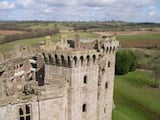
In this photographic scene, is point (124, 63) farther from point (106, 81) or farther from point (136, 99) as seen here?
point (106, 81)

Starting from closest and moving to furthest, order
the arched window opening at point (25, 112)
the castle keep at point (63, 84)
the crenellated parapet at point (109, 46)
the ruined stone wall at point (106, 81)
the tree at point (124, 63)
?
the arched window opening at point (25, 112), the castle keep at point (63, 84), the ruined stone wall at point (106, 81), the crenellated parapet at point (109, 46), the tree at point (124, 63)

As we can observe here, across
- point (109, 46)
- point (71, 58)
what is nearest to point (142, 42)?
point (109, 46)

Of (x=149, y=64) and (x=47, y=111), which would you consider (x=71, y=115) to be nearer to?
(x=47, y=111)

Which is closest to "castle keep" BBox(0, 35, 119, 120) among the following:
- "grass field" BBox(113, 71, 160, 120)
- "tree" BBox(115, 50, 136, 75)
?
"grass field" BBox(113, 71, 160, 120)

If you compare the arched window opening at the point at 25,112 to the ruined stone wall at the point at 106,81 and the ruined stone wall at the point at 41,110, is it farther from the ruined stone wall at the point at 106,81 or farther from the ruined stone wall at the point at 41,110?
the ruined stone wall at the point at 106,81

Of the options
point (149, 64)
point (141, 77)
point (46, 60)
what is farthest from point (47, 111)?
point (149, 64)

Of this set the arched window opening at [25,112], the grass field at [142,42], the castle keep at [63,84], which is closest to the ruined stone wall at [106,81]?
the castle keep at [63,84]
